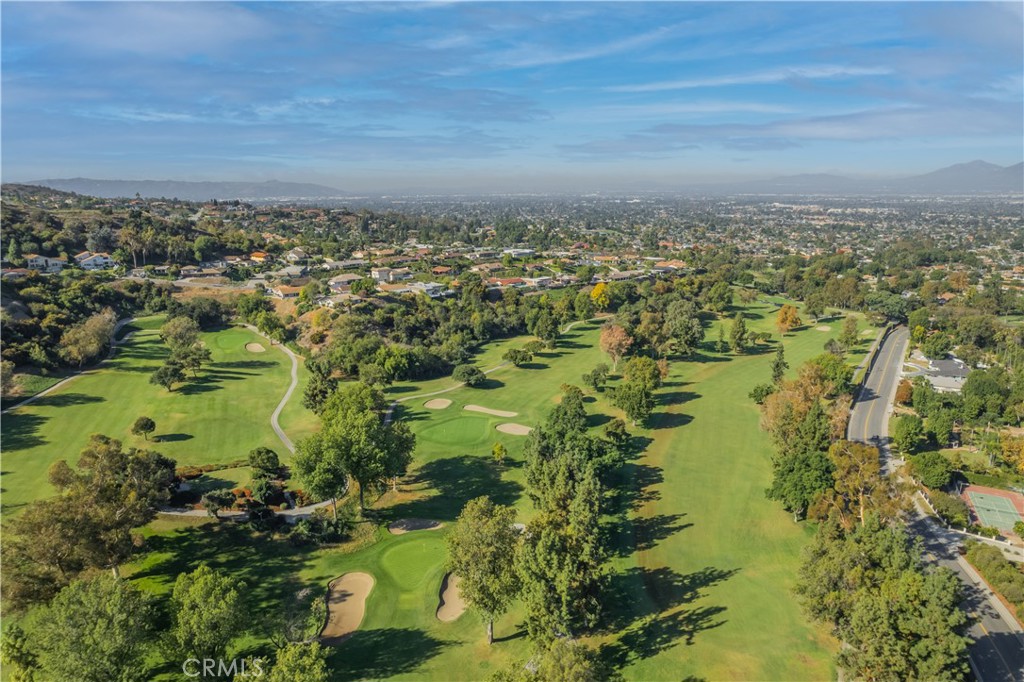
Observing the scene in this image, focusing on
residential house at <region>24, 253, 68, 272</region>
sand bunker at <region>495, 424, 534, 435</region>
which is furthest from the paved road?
residential house at <region>24, 253, 68, 272</region>

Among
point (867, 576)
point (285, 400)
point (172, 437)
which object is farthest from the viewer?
point (285, 400)

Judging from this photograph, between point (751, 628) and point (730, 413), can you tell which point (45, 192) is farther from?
point (751, 628)

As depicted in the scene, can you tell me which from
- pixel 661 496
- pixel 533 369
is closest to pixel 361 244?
pixel 533 369

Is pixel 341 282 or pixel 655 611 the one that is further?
pixel 341 282

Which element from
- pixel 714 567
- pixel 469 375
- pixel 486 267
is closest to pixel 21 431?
pixel 469 375

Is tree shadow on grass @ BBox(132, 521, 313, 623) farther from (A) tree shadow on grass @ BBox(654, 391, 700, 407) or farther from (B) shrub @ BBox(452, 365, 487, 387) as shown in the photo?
(A) tree shadow on grass @ BBox(654, 391, 700, 407)

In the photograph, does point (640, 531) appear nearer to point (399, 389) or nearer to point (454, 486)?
point (454, 486)

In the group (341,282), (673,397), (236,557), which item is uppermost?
(341,282)
